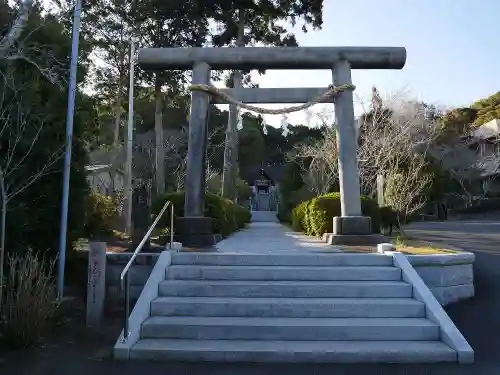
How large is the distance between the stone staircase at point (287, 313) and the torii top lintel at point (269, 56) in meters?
4.16

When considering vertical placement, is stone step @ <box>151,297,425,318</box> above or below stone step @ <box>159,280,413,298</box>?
below

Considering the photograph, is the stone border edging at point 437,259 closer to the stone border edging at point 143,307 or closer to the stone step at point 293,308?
the stone step at point 293,308

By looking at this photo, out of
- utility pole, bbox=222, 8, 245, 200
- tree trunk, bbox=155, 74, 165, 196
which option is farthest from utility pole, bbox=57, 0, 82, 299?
utility pole, bbox=222, 8, 245, 200

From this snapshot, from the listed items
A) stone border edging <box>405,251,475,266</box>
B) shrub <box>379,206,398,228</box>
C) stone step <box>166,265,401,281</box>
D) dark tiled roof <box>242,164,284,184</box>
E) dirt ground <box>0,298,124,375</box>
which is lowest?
dirt ground <box>0,298,124,375</box>

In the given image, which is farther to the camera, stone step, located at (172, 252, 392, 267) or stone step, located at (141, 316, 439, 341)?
stone step, located at (172, 252, 392, 267)

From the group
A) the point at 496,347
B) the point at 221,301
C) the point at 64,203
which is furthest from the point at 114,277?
the point at 496,347

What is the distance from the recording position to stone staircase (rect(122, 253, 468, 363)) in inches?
206

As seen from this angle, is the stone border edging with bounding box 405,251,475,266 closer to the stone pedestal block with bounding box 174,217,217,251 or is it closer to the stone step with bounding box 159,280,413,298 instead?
the stone step with bounding box 159,280,413,298

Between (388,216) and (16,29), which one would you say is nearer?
(16,29)

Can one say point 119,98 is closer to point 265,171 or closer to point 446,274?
point 446,274

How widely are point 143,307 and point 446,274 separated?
4.49 m

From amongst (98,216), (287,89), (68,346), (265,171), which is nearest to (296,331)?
(68,346)

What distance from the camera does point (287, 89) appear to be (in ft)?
32.4

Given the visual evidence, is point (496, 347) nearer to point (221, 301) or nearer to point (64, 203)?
point (221, 301)
